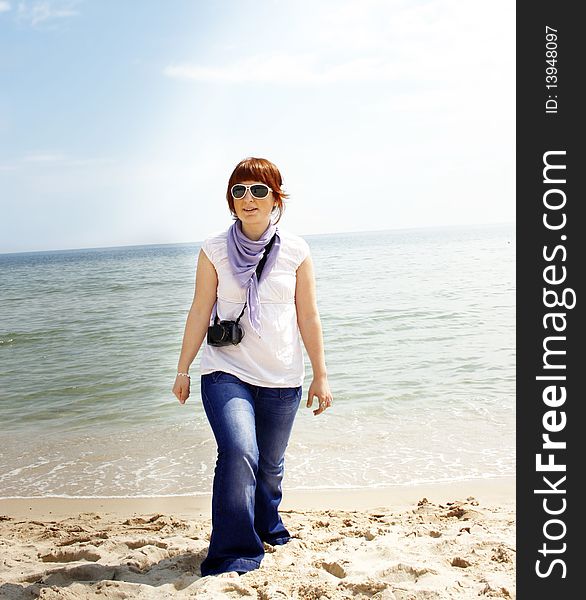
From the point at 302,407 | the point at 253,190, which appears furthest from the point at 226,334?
the point at 302,407

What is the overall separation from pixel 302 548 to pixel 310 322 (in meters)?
1.14

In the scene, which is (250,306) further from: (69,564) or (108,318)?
(108,318)

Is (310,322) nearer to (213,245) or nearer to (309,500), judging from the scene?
(213,245)

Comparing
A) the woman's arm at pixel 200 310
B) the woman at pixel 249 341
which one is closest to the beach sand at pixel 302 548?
the woman at pixel 249 341

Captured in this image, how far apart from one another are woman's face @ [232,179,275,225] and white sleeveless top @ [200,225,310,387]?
0.14 meters

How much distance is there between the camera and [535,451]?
9.11 feet

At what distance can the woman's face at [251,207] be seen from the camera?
3074 mm

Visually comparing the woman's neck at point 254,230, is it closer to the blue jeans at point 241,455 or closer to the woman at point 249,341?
the woman at point 249,341

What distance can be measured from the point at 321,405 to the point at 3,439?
14.8 ft

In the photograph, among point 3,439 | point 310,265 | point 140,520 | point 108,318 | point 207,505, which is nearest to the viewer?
point 310,265

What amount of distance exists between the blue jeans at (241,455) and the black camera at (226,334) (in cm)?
15

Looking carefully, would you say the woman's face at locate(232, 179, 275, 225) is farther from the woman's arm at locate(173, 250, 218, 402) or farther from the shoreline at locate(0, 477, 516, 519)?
the shoreline at locate(0, 477, 516, 519)

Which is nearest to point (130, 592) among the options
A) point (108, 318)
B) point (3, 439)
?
point (3, 439)

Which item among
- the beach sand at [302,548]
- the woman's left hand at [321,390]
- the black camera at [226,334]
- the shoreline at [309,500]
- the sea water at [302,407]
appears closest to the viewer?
the beach sand at [302,548]
